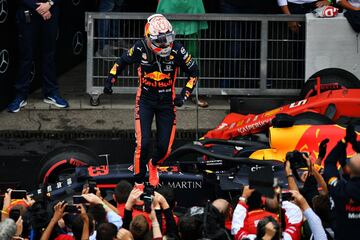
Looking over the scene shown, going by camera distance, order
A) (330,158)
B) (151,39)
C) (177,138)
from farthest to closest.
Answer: (177,138) → (151,39) → (330,158)

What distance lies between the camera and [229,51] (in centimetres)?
1269

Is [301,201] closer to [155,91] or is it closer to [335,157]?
[335,157]

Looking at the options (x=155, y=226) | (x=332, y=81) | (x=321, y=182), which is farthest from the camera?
(x=332, y=81)

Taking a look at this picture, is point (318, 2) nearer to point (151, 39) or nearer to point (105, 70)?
point (105, 70)

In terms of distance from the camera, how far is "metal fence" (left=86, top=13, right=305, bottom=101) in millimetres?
12562

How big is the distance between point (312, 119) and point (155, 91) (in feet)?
5.18

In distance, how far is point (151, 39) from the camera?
992 cm

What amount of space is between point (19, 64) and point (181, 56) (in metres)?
3.22

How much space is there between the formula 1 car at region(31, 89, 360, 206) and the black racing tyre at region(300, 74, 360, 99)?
2.83ft

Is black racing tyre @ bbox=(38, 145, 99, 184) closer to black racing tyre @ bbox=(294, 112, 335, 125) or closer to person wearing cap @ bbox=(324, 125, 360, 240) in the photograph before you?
black racing tyre @ bbox=(294, 112, 335, 125)

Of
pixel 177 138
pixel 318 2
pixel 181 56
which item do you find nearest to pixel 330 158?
pixel 181 56

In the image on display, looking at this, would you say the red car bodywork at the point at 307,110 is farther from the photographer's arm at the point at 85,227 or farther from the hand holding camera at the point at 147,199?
the photographer's arm at the point at 85,227

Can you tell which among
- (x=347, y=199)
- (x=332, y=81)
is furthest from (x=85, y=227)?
(x=332, y=81)

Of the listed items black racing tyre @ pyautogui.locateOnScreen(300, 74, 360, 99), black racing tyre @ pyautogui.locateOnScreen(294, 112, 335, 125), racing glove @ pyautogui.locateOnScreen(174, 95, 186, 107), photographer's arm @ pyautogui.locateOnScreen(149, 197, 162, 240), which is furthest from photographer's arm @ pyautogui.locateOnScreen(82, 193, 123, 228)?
black racing tyre @ pyautogui.locateOnScreen(300, 74, 360, 99)
